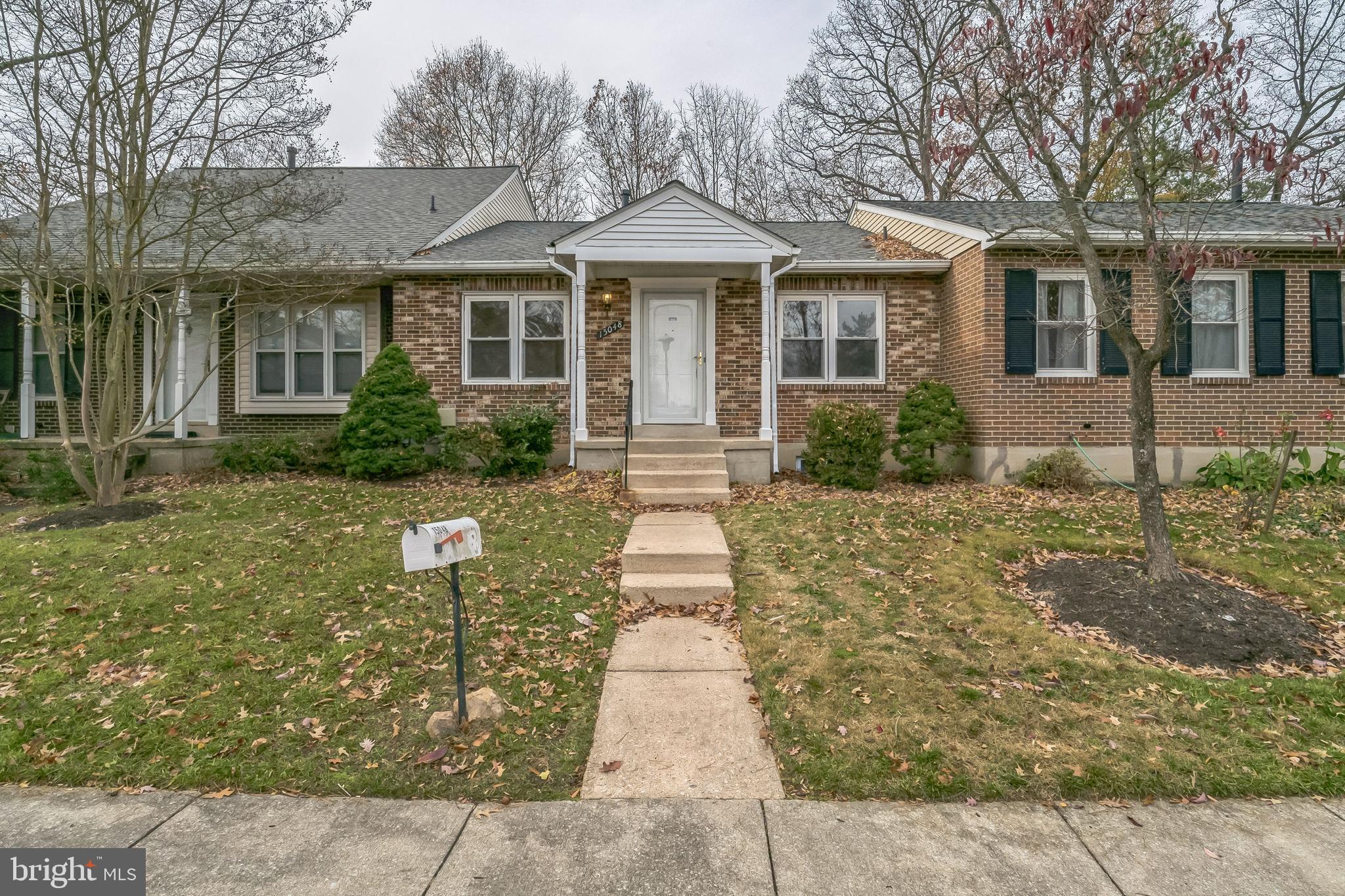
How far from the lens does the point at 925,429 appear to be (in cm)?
937

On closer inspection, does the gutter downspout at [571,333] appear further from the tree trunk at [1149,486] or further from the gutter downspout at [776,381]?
the tree trunk at [1149,486]

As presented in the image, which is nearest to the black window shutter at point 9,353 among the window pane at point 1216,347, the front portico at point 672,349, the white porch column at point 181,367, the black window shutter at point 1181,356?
the white porch column at point 181,367

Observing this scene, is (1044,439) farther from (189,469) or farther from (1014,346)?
(189,469)

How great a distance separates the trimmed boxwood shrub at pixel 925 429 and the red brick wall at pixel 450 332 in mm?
5043

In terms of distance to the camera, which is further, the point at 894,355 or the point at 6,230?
the point at 894,355

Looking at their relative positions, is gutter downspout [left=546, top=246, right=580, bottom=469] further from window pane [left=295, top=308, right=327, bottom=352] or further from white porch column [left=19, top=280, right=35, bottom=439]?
white porch column [left=19, top=280, right=35, bottom=439]

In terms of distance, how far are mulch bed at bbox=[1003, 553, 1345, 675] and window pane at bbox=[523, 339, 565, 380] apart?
24.5 feet

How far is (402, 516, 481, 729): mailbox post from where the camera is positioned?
3.18 m

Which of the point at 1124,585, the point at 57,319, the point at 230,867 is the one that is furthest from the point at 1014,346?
the point at 57,319

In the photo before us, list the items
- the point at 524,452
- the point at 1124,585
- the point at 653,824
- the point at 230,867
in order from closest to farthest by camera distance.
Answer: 1. the point at 230,867
2. the point at 653,824
3. the point at 1124,585
4. the point at 524,452

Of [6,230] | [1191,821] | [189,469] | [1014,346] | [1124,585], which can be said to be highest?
[6,230]

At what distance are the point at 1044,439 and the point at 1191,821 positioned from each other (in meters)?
7.60

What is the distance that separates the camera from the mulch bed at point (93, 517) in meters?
6.96

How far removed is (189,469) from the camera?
33.0 ft
